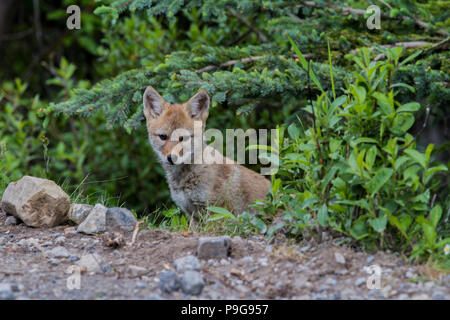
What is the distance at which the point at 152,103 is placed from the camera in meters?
5.22

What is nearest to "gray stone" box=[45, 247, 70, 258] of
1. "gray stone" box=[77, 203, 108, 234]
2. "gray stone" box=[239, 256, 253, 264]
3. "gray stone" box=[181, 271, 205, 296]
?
"gray stone" box=[77, 203, 108, 234]

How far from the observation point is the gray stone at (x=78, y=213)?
169 inches

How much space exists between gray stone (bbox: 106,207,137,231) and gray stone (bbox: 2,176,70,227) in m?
0.39

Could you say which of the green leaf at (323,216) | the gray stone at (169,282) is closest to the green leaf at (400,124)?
the green leaf at (323,216)

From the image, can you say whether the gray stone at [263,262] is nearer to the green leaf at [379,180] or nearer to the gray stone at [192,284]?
the gray stone at [192,284]

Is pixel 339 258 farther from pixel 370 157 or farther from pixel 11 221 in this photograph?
pixel 11 221

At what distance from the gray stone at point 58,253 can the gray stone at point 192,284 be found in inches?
41.8

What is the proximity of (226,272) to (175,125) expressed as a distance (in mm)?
2336

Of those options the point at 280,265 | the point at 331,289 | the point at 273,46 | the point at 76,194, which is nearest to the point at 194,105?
the point at 273,46

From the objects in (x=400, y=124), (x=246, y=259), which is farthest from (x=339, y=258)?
(x=400, y=124)

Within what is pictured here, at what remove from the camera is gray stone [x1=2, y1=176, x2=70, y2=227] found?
4.13 m

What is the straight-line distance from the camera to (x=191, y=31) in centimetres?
716
